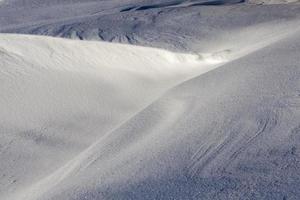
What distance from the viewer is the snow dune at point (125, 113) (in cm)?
221

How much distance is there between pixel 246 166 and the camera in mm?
2104

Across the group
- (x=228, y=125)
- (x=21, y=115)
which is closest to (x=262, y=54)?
(x=228, y=125)

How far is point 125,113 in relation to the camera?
10.1 feet

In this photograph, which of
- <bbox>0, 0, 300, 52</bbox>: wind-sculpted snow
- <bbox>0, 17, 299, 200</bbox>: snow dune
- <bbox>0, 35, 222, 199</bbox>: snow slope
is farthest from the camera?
<bbox>0, 0, 300, 52</bbox>: wind-sculpted snow

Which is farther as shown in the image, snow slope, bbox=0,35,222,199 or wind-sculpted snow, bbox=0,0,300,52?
wind-sculpted snow, bbox=0,0,300,52

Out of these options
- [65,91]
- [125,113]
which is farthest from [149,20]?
[125,113]

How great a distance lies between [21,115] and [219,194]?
1464 mm

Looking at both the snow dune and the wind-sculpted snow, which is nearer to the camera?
the snow dune

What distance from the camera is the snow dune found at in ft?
7.25

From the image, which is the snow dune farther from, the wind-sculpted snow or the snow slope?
the wind-sculpted snow

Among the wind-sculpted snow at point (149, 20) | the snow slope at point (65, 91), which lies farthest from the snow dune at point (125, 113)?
the wind-sculpted snow at point (149, 20)

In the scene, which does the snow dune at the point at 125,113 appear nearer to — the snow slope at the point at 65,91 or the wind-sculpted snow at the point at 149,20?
the snow slope at the point at 65,91

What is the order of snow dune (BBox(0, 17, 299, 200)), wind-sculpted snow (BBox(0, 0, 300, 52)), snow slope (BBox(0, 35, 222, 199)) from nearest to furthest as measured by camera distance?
snow dune (BBox(0, 17, 299, 200)) → snow slope (BBox(0, 35, 222, 199)) → wind-sculpted snow (BBox(0, 0, 300, 52))

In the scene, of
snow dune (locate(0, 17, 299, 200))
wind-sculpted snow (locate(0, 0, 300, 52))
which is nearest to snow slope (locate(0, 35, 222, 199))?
snow dune (locate(0, 17, 299, 200))
